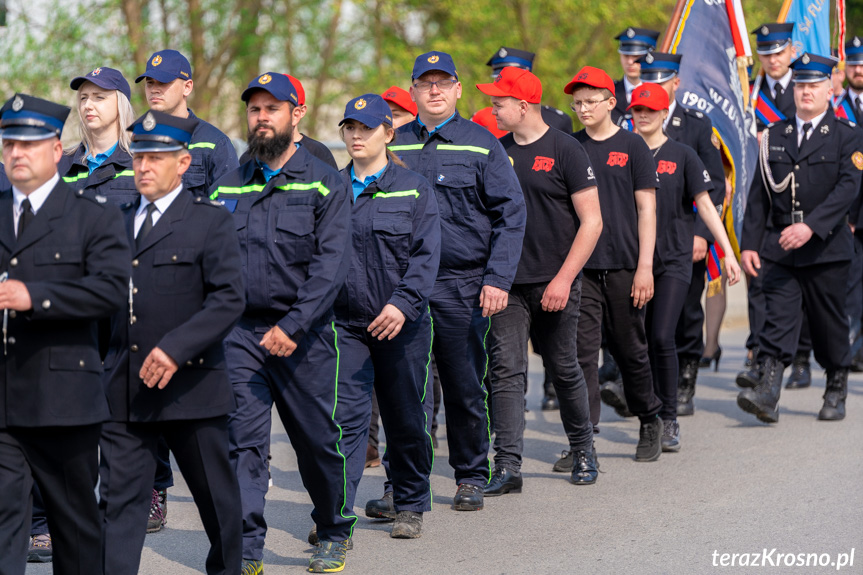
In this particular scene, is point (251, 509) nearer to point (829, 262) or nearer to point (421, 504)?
point (421, 504)

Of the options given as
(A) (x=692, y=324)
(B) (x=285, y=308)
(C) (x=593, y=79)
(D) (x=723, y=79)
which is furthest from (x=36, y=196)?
(D) (x=723, y=79)

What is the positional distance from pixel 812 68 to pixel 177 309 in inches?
237

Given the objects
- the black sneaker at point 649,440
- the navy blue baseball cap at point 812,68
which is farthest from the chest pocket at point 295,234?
the navy blue baseball cap at point 812,68

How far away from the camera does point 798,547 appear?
19.7ft

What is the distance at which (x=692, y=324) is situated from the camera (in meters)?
9.98

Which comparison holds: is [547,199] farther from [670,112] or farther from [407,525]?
[670,112]

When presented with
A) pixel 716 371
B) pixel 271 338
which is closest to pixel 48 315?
pixel 271 338

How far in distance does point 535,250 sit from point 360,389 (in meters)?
1.65

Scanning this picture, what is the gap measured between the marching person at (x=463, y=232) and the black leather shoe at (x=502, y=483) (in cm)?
31

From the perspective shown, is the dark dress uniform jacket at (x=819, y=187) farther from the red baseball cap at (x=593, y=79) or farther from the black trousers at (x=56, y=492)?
the black trousers at (x=56, y=492)

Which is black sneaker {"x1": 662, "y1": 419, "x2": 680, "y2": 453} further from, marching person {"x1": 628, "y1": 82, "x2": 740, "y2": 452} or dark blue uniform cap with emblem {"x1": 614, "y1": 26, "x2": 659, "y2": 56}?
dark blue uniform cap with emblem {"x1": 614, "y1": 26, "x2": 659, "y2": 56}

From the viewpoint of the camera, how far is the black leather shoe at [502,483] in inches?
286

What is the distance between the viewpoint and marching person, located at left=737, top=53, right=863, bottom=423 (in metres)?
9.39

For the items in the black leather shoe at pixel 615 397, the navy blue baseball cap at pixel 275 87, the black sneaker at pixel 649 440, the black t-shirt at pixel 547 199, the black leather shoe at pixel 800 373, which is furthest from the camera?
the black leather shoe at pixel 800 373
